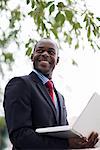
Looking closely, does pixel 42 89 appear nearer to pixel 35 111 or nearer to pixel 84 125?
pixel 35 111

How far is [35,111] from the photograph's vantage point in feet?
7.98

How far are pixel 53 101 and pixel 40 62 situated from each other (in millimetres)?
274

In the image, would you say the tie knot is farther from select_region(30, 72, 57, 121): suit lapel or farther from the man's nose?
the man's nose

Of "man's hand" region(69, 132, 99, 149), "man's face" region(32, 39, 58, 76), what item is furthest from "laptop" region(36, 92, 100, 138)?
"man's face" region(32, 39, 58, 76)

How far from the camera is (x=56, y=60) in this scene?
276 cm

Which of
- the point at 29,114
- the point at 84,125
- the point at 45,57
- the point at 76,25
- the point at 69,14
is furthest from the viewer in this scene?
the point at 76,25

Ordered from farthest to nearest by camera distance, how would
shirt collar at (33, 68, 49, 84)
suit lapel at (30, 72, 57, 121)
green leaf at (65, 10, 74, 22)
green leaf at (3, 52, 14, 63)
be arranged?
1. green leaf at (3, 52, 14, 63)
2. green leaf at (65, 10, 74, 22)
3. shirt collar at (33, 68, 49, 84)
4. suit lapel at (30, 72, 57, 121)

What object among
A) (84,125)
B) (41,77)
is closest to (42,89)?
(41,77)

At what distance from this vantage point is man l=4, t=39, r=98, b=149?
231cm

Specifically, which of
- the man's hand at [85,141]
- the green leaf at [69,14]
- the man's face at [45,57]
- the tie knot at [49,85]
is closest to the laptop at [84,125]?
the man's hand at [85,141]

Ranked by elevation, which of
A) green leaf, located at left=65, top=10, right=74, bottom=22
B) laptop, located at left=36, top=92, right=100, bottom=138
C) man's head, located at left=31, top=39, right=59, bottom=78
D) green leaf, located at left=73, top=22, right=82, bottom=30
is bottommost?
laptop, located at left=36, top=92, right=100, bottom=138

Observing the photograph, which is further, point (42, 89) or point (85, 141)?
point (42, 89)

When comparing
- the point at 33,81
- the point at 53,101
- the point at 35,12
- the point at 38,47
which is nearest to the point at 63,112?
the point at 53,101

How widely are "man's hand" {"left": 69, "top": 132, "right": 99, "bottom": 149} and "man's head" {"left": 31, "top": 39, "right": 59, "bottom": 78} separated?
543 mm
